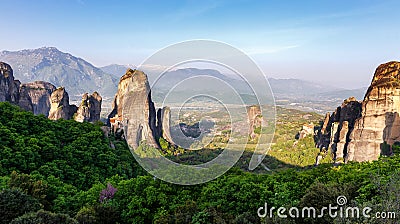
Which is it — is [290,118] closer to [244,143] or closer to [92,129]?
[92,129]

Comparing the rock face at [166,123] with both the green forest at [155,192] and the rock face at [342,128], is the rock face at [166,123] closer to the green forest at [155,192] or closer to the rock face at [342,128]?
the green forest at [155,192]

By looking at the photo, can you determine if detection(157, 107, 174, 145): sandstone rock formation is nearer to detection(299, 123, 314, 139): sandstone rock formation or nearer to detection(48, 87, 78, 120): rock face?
detection(48, 87, 78, 120): rock face

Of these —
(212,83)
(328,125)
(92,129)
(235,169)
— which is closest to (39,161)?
(92,129)

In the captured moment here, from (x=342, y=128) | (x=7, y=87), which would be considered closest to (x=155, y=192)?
(x=7, y=87)

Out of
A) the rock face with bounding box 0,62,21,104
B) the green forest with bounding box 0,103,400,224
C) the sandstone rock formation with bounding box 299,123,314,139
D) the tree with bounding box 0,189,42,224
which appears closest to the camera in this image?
the tree with bounding box 0,189,42,224

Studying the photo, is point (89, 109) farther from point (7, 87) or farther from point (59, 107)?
point (7, 87)

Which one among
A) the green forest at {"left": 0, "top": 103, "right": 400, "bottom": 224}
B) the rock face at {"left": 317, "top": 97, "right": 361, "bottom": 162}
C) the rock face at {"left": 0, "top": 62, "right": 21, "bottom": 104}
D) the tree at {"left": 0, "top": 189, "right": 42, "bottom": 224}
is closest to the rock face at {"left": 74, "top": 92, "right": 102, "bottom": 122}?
the rock face at {"left": 0, "top": 62, "right": 21, "bottom": 104}
